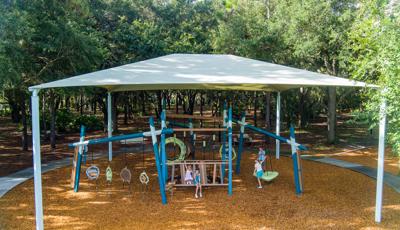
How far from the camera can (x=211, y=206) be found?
681cm

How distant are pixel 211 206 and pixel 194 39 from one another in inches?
474

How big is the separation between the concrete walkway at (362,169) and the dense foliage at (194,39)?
9.52 ft

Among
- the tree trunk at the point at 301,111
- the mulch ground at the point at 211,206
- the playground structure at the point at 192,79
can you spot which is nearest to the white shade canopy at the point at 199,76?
the playground structure at the point at 192,79

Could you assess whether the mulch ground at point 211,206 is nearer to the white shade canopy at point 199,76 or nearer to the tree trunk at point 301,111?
the white shade canopy at point 199,76

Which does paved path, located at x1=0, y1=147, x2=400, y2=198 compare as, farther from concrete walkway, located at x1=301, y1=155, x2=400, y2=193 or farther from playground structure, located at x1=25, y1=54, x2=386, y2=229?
playground structure, located at x1=25, y1=54, x2=386, y2=229

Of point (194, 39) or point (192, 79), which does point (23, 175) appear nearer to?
point (192, 79)

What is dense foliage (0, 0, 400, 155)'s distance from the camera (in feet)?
17.5

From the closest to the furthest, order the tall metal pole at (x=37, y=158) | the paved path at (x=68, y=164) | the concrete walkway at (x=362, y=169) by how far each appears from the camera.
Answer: the tall metal pole at (x=37, y=158) → the paved path at (x=68, y=164) → the concrete walkway at (x=362, y=169)

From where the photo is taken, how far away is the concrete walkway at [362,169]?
28.4ft

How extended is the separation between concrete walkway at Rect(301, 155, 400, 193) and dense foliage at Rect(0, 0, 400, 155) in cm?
290

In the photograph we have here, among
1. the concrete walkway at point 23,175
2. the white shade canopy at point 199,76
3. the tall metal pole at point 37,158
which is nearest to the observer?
the tall metal pole at point 37,158

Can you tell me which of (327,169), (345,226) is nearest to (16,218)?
(345,226)

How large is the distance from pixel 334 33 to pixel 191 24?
8817mm

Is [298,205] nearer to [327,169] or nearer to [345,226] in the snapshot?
[345,226]
